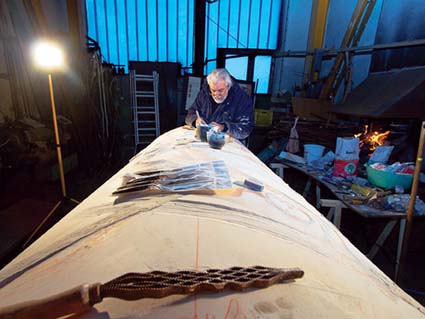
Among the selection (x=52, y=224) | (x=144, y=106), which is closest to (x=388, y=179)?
(x=52, y=224)

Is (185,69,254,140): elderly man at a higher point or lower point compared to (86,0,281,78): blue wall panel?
lower

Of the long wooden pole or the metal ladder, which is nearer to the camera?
the long wooden pole

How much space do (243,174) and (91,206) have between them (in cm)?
69

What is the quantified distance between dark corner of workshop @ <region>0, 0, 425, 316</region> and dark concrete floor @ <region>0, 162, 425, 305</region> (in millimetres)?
16

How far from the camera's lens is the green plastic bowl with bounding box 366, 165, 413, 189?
7.63 feet

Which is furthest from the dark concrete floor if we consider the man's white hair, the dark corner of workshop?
the man's white hair

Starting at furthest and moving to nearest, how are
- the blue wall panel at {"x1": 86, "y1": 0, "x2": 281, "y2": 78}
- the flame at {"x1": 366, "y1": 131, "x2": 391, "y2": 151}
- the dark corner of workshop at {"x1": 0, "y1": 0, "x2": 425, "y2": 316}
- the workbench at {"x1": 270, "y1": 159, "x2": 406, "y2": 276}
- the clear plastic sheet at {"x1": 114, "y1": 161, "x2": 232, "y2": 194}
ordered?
the blue wall panel at {"x1": 86, "y1": 0, "x2": 281, "y2": 78}
the flame at {"x1": 366, "y1": 131, "x2": 391, "y2": 151}
the dark corner of workshop at {"x1": 0, "y1": 0, "x2": 425, "y2": 316}
the workbench at {"x1": 270, "y1": 159, "x2": 406, "y2": 276}
the clear plastic sheet at {"x1": 114, "y1": 161, "x2": 232, "y2": 194}

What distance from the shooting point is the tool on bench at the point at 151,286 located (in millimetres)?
463

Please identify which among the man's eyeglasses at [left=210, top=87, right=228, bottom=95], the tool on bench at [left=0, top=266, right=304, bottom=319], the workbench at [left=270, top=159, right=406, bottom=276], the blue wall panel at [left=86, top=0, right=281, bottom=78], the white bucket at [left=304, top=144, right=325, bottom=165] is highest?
the blue wall panel at [left=86, top=0, right=281, bottom=78]

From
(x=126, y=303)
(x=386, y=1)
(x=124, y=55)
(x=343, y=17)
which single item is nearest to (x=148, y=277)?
(x=126, y=303)

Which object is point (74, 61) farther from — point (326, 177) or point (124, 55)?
point (326, 177)

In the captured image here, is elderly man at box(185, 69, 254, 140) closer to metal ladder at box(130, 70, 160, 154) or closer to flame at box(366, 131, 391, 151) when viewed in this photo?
flame at box(366, 131, 391, 151)

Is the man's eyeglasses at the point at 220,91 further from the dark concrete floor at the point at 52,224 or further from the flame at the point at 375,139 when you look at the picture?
the flame at the point at 375,139

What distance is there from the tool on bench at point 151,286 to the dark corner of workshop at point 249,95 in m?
1.80
